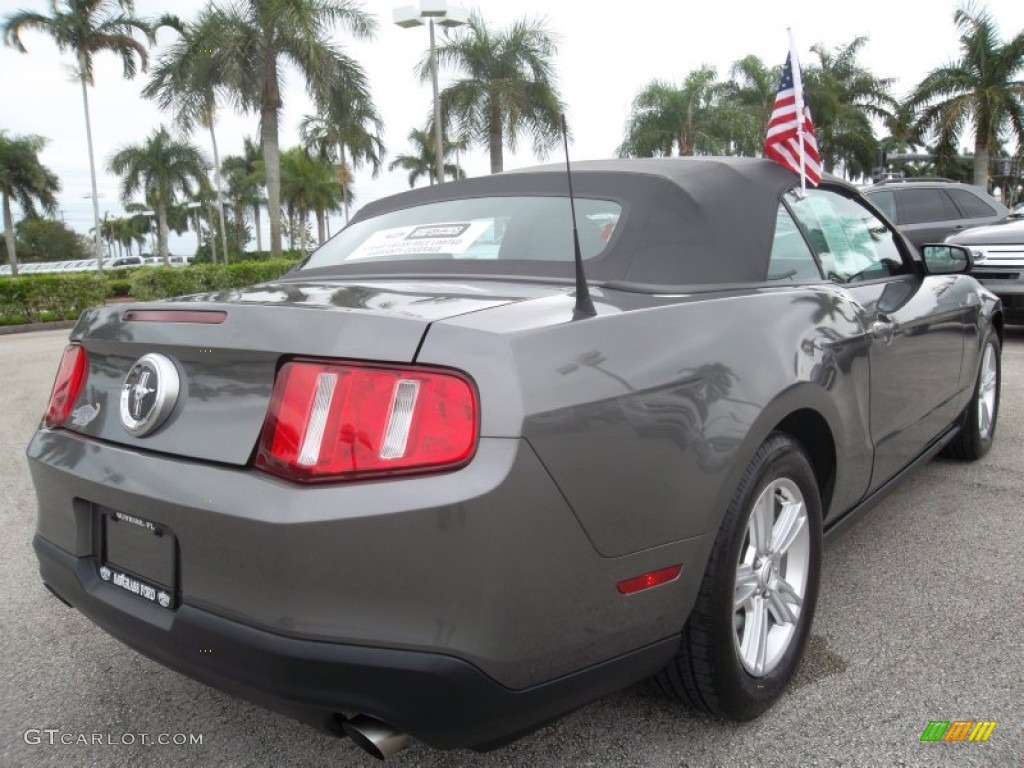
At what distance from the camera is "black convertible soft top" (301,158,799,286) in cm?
229

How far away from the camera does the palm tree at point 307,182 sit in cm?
4947

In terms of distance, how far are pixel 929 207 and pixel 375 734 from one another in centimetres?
1131

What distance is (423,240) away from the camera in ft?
9.01

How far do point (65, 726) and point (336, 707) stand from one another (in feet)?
3.79

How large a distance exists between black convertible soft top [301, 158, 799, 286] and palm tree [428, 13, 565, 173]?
21.6 m

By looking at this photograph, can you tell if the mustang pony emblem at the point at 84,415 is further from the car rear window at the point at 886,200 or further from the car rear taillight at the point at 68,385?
the car rear window at the point at 886,200

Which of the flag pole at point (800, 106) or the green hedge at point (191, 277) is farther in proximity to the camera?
the green hedge at point (191, 277)

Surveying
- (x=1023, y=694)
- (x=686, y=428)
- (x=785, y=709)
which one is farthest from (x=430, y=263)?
(x=1023, y=694)

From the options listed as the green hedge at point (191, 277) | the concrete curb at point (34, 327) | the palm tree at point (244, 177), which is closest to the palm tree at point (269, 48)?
the green hedge at point (191, 277)

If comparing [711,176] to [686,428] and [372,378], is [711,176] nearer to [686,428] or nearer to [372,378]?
[686,428]

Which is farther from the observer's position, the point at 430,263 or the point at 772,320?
the point at 430,263

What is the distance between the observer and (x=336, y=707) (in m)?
1.54

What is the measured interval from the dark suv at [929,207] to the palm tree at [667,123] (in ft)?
63.1

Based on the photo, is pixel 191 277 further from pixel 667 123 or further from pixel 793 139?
pixel 793 139
